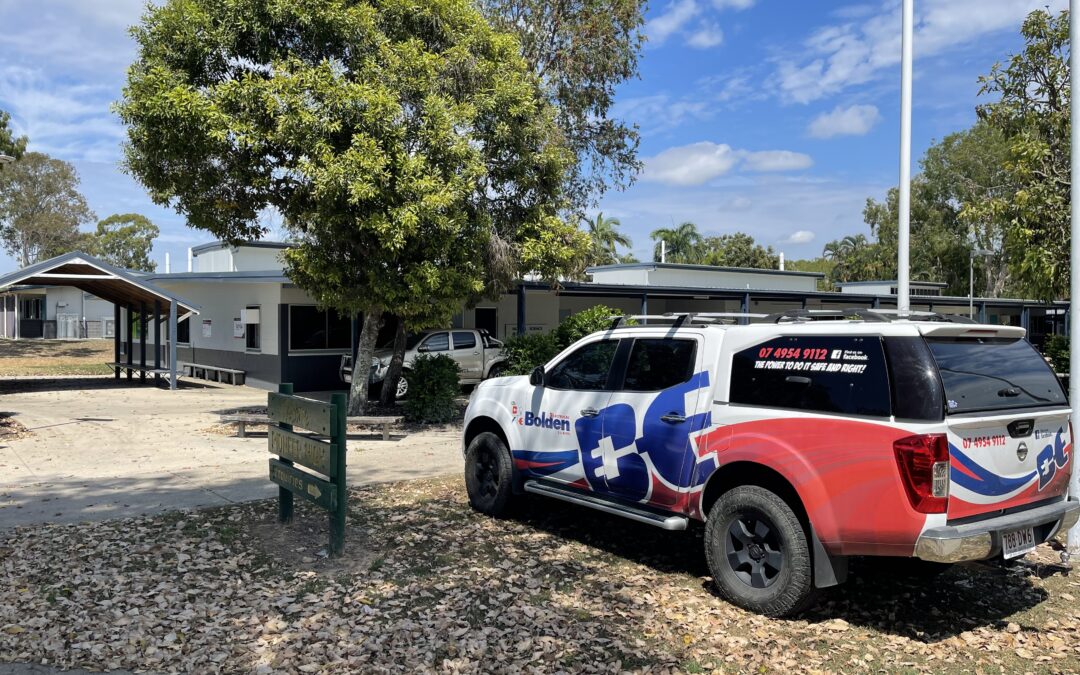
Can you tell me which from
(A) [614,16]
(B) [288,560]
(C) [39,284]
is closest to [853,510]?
(B) [288,560]

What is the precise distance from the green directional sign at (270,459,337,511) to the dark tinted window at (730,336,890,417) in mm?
3035

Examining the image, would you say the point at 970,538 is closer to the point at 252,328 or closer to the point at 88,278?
the point at 88,278

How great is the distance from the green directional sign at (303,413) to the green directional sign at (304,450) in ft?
0.31

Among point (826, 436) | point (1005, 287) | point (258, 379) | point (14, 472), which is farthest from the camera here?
point (1005, 287)

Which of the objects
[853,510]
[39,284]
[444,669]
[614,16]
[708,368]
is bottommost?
[444,669]

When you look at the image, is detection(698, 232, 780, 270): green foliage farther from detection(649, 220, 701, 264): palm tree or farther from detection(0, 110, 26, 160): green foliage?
detection(0, 110, 26, 160): green foliage

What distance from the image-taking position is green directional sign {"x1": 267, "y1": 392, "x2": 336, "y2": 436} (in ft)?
19.9

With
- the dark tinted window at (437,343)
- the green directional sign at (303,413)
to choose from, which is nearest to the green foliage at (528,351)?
the dark tinted window at (437,343)

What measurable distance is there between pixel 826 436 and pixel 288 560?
399 cm

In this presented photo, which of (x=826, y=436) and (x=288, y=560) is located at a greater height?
(x=826, y=436)

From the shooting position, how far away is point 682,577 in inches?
232

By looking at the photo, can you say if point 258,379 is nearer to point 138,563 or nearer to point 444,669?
point 138,563

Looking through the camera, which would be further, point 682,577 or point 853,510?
point 682,577

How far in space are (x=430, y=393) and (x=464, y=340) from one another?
17.0 feet
